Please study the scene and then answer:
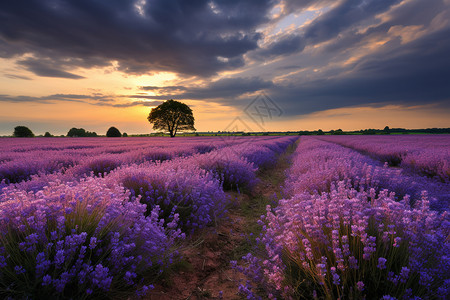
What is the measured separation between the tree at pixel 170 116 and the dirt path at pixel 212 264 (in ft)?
150

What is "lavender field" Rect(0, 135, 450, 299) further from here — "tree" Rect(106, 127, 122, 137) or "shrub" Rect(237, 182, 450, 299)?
"tree" Rect(106, 127, 122, 137)

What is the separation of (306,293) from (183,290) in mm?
1106

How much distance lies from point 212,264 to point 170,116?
4743 cm

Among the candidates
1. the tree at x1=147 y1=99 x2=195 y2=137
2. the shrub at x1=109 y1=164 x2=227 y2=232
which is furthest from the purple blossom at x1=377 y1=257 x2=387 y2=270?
the tree at x1=147 y1=99 x2=195 y2=137

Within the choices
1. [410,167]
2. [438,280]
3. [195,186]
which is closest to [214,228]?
[195,186]

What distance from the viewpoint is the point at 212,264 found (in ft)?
8.55

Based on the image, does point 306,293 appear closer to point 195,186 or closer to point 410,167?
point 195,186

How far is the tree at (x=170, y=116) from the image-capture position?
156 feet

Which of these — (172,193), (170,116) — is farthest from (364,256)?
(170,116)

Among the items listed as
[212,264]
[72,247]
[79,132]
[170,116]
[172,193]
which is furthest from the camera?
[79,132]

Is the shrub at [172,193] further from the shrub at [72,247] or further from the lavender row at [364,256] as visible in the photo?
the lavender row at [364,256]

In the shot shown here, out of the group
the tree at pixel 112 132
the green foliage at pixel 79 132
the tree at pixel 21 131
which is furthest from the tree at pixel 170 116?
the tree at pixel 21 131

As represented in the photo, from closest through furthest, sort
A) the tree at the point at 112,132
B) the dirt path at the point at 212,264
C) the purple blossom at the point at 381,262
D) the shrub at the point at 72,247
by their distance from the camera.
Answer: the purple blossom at the point at 381,262, the shrub at the point at 72,247, the dirt path at the point at 212,264, the tree at the point at 112,132

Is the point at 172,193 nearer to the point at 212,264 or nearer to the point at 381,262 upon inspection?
the point at 212,264
